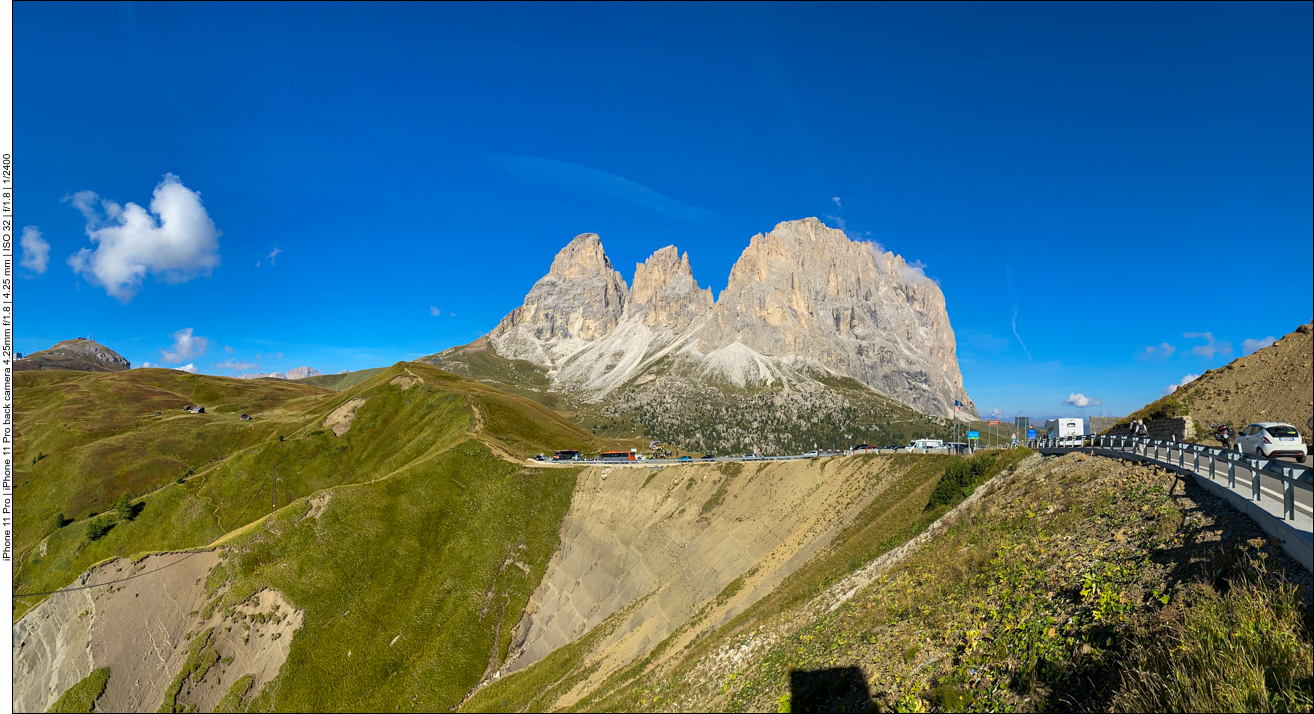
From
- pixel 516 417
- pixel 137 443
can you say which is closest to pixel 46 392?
pixel 137 443

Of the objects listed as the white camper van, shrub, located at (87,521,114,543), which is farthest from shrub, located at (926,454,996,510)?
shrub, located at (87,521,114,543)

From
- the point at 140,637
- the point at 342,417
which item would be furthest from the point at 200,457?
the point at 140,637

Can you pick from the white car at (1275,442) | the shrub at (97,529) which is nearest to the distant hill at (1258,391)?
the white car at (1275,442)

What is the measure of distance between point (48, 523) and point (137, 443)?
3197 centimetres

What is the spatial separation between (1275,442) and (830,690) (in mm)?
29025

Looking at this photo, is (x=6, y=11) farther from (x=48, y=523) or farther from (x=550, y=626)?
(x=48, y=523)

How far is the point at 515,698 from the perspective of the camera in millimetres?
49062

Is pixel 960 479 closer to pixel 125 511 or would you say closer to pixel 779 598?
pixel 779 598

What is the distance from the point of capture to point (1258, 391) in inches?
2119

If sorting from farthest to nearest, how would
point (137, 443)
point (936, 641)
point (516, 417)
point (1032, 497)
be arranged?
point (137, 443) → point (516, 417) → point (1032, 497) → point (936, 641)

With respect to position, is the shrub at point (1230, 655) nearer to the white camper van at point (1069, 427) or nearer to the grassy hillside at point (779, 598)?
the grassy hillside at point (779, 598)

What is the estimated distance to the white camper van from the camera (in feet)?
188

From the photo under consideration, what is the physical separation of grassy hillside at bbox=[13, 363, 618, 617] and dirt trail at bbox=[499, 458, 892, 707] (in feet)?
100.0

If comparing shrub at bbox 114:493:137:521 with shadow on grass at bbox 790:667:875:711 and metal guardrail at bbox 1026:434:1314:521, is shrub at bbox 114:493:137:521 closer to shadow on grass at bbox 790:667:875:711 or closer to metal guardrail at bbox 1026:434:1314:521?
shadow on grass at bbox 790:667:875:711
